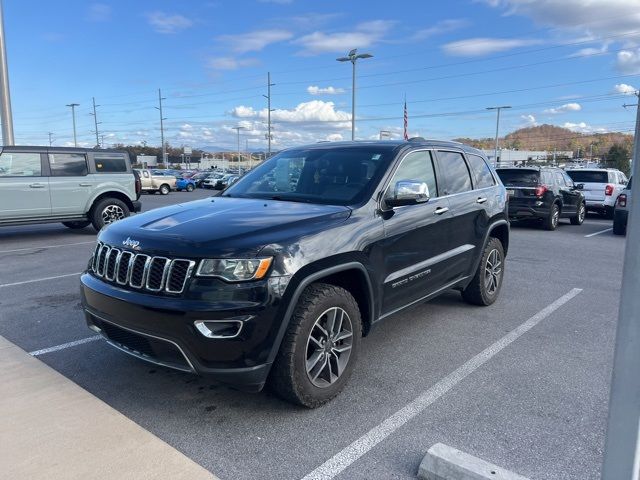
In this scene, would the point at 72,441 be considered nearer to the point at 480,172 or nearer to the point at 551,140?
the point at 480,172

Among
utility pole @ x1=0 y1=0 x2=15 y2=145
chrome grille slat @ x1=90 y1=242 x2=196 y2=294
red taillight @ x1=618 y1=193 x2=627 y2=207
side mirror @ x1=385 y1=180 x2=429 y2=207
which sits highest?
utility pole @ x1=0 y1=0 x2=15 y2=145

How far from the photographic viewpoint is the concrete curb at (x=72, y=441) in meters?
2.71

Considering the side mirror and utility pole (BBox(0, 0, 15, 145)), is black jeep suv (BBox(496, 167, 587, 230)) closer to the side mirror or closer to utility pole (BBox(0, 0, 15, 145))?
the side mirror

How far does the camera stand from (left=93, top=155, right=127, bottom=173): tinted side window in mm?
11406

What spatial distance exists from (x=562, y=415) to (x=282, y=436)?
6.03ft

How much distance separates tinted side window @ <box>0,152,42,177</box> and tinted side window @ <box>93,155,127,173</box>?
1.23 metres

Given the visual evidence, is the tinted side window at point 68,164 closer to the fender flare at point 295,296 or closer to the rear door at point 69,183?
the rear door at point 69,183

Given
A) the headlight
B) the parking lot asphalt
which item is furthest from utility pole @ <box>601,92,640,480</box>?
the headlight

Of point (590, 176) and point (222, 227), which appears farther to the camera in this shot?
point (590, 176)

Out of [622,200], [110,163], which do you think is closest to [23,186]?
[110,163]

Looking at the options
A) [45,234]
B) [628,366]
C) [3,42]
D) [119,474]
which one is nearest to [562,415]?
[628,366]

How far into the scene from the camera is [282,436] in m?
3.07

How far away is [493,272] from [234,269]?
12.5ft

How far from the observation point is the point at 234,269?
2949 mm
